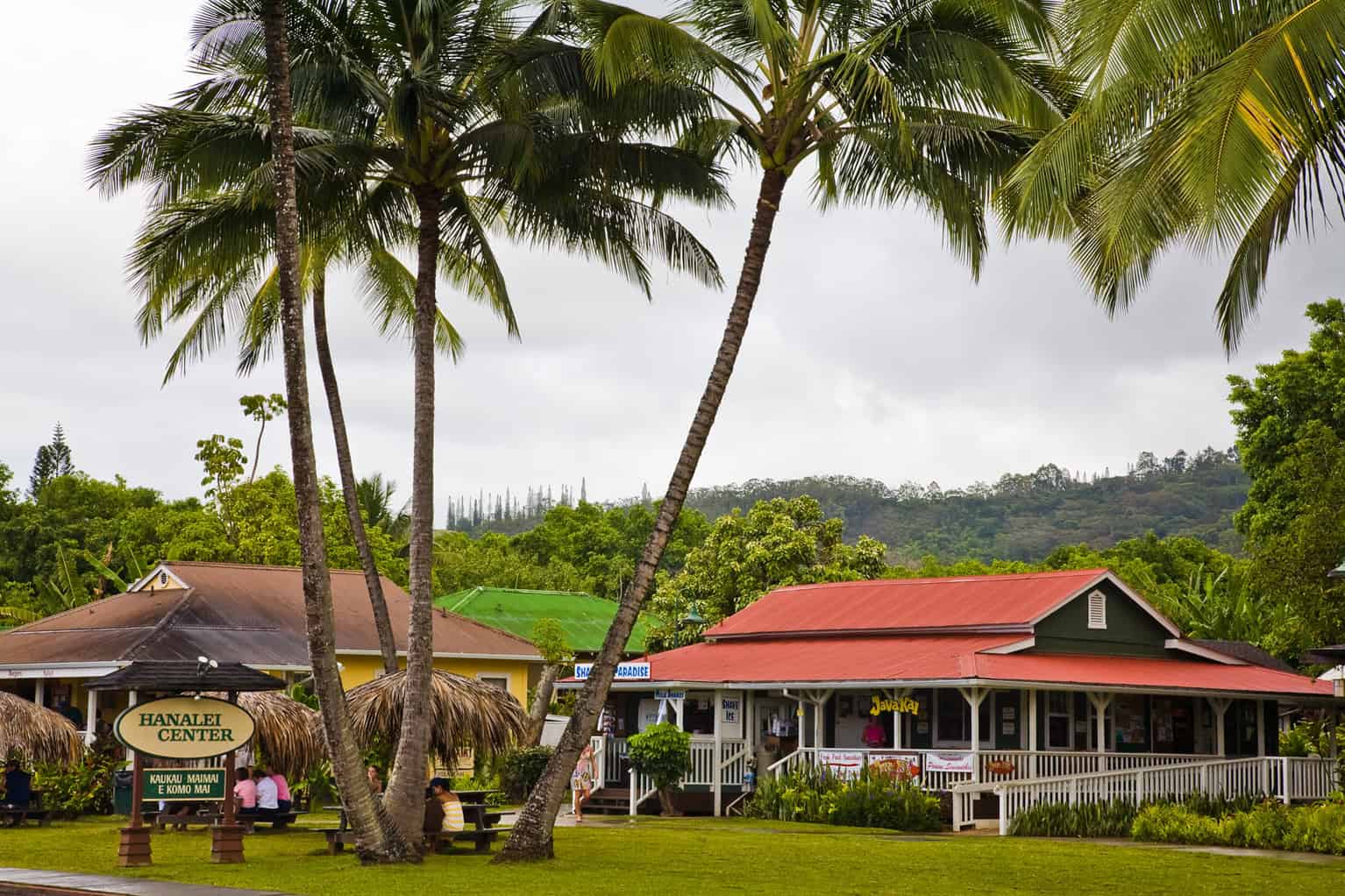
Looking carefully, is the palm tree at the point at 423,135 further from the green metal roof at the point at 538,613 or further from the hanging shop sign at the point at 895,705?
the green metal roof at the point at 538,613

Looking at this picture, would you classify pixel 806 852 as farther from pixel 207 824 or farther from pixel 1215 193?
pixel 1215 193

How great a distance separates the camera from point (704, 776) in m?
30.6

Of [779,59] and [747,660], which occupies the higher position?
[779,59]

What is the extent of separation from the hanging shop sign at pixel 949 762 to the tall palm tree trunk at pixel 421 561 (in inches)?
430

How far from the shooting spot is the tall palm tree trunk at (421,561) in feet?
62.5

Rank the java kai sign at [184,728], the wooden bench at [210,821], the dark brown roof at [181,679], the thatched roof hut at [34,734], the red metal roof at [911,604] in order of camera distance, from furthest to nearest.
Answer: the red metal roof at [911,604], the thatched roof hut at [34,734], the wooden bench at [210,821], the dark brown roof at [181,679], the java kai sign at [184,728]

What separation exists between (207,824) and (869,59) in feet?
49.0

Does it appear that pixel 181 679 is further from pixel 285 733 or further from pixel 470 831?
pixel 285 733

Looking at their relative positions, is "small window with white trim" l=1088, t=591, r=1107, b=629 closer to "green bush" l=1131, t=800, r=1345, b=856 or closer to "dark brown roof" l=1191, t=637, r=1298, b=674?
"green bush" l=1131, t=800, r=1345, b=856

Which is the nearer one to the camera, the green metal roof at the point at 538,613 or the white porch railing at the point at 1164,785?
the white porch railing at the point at 1164,785

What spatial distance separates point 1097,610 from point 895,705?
16.4 ft

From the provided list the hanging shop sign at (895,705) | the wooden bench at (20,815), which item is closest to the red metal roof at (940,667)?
the hanging shop sign at (895,705)

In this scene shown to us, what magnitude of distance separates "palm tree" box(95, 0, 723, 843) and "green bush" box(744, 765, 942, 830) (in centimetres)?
1035

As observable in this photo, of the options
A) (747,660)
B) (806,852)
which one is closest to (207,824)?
(806,852)
